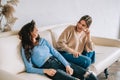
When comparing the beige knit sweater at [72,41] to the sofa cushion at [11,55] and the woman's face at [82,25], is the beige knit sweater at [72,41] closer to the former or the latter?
the woman's face at [82,25]

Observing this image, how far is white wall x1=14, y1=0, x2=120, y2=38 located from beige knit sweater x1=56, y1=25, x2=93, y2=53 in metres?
0.59

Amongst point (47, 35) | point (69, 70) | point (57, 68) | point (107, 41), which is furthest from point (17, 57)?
point (107, 41)

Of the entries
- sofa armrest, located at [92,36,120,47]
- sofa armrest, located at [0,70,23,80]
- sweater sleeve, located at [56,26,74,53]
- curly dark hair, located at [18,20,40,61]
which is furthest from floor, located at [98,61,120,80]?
sofa armrest, located at [0,70,23,80]

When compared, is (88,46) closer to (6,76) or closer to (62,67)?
(62,67)

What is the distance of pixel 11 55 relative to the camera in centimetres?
222

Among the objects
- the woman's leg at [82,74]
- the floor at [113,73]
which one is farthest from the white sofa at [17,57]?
the floor at [113,73]

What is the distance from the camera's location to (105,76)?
11.1 ft

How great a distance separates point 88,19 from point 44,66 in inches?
33.2

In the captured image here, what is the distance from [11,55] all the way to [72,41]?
88cm

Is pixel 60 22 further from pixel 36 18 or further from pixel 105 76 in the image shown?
pixel 105 76

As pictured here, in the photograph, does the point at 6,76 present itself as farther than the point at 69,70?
No

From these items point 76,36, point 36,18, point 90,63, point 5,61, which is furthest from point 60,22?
point 5,61

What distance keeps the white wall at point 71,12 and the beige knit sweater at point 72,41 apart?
0.59 m

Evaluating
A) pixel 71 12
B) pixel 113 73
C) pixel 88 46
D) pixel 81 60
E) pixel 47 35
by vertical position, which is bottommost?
pixel 113 73
